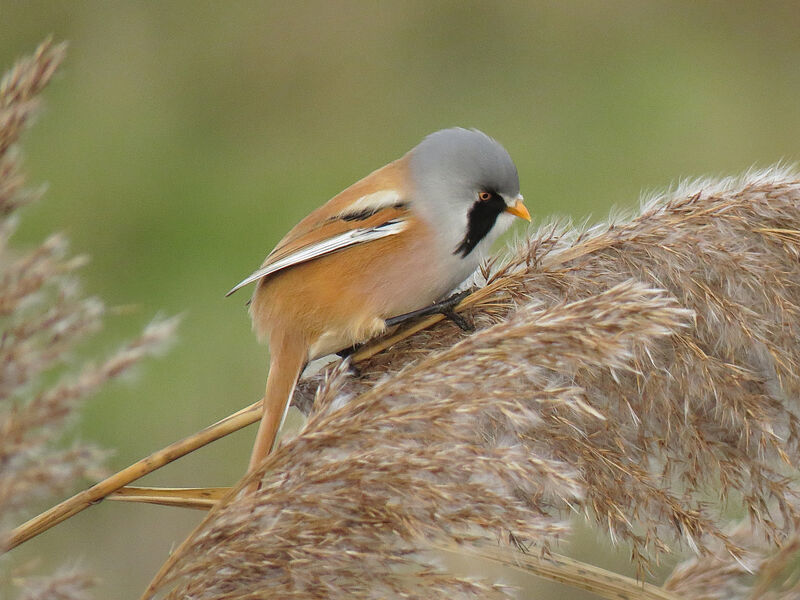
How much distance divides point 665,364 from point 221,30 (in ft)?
15.4

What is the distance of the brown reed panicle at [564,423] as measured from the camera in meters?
1.60

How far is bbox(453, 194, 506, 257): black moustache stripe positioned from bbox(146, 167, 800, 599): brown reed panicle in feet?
1.72

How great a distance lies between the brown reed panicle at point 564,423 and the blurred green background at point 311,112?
3240 mm

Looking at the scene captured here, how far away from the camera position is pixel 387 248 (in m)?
2.86

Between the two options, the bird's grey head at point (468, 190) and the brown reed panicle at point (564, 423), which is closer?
the brown reed panicle at point (564, 423)

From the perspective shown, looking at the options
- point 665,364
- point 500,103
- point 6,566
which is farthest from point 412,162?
point 500,103

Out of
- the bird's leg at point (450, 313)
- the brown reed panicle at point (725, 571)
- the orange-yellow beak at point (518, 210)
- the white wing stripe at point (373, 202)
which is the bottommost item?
the brown reed panicle at point (725, 571)

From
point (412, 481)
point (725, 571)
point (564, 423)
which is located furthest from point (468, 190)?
point (412, 481)

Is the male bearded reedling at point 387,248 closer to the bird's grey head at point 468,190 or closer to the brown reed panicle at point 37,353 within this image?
the bird's grey head at point 468,190

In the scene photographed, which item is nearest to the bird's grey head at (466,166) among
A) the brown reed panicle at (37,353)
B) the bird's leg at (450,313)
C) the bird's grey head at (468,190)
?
the bird's grey head at (468,190)

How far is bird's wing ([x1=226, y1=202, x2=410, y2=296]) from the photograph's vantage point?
283cm

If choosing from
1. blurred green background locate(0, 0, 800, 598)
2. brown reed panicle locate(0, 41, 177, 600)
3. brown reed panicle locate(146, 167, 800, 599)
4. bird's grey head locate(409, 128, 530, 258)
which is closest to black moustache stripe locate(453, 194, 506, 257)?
bird's grey head locate(409, 128, 530, 258)

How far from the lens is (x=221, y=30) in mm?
6137

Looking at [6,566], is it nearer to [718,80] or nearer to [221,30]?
[221,30]
